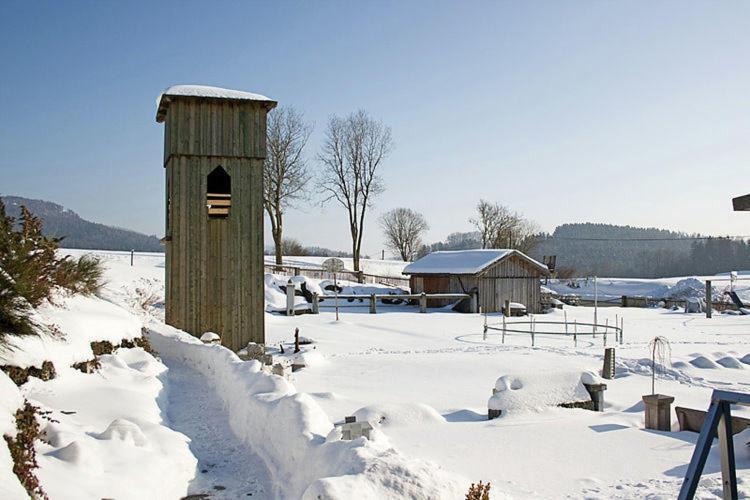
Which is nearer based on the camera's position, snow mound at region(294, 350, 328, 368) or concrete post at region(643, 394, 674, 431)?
concrete post at region(643, 394, 674, 431)

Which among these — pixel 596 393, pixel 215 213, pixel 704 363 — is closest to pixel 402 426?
pixel 596 393

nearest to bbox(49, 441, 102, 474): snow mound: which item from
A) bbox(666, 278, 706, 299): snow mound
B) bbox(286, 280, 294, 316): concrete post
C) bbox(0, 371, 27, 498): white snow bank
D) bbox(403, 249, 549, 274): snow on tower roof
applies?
bbox(0, 371, 27, 498): white snow bank

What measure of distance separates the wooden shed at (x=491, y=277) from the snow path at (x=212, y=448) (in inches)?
938

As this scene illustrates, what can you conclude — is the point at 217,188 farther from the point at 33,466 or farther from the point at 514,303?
the point at 514,303

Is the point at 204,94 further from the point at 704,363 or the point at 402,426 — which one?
the point at 704,363

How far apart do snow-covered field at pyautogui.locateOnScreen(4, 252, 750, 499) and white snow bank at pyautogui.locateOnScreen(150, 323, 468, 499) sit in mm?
15

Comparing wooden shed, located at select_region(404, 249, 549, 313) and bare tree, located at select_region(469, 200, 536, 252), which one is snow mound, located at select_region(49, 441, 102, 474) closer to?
wooden shed, located at select_region(404, 249, 549, 313)

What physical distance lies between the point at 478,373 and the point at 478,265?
19656 millimetres

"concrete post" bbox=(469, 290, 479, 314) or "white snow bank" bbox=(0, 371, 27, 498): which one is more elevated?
"white snow bank" bbox=(0, 371, 27, 498)

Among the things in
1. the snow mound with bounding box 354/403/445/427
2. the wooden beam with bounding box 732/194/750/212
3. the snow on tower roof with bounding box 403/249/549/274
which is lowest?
the snow mound with bounding box 354/403/445/427

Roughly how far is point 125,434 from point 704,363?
14563mm

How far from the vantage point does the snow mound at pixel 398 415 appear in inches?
342

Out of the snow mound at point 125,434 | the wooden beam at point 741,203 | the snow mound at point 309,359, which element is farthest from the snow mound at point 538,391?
the snow mound at point 309,359

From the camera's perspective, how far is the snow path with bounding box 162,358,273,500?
5996 millimetres
